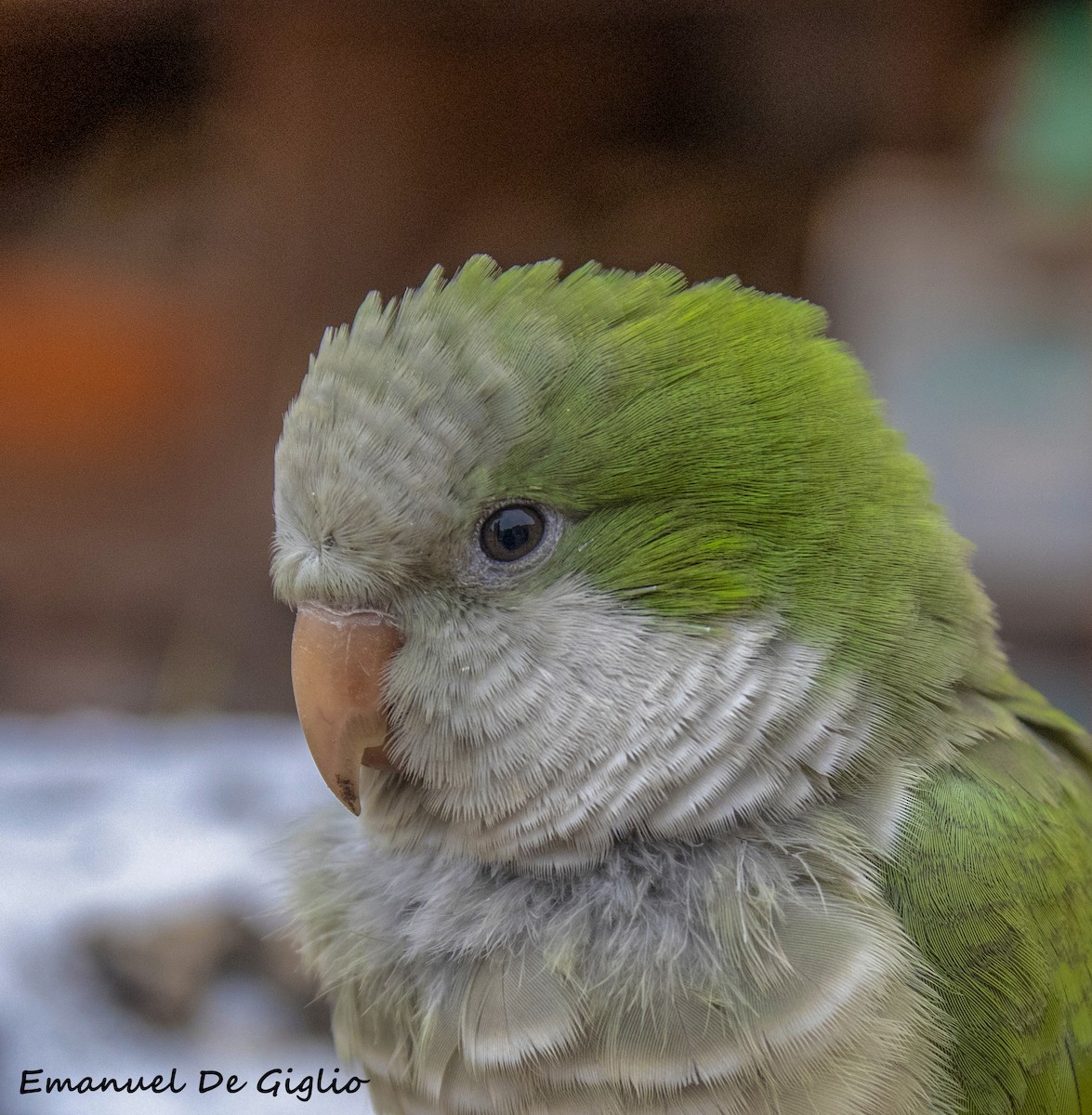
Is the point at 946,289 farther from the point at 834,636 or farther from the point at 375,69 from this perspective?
the point at 834,636

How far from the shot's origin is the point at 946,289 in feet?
4.97

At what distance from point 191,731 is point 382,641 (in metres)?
0.93

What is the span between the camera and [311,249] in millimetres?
1179

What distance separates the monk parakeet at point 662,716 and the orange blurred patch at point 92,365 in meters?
0.47

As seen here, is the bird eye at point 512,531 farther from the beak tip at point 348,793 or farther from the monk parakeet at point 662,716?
the beak tip at point 348,793

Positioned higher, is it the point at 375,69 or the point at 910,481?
the point at 375,69

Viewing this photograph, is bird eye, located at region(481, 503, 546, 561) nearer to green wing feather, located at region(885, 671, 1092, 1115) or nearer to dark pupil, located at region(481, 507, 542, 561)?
dark pupil, located at region(481, 507, 542, 561)

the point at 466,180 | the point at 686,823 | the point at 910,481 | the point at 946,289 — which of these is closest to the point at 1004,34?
the point at 946,289

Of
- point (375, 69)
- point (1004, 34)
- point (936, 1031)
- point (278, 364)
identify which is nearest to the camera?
point (936, 1031)

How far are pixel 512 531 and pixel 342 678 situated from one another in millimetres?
151

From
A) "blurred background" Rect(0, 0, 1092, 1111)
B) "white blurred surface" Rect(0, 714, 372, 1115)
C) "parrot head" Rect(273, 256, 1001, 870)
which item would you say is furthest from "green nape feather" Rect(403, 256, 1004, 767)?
"white blurred surface" Rect(0, 714, 372, 1115)

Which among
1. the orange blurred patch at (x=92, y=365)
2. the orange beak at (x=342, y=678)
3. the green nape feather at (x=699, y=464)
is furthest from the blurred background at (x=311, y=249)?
the orange beak at (x=342, y=678)

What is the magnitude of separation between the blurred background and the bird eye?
0.35 m

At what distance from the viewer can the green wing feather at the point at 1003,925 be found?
2.02ft
